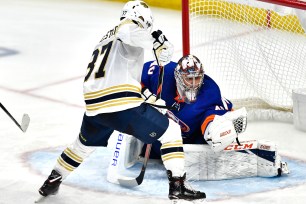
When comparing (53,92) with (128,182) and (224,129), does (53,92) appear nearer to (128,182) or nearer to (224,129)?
(128,182)

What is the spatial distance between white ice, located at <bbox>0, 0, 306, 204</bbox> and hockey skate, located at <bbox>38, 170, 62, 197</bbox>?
0.15ft

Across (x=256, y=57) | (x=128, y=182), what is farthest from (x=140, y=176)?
(x=256, y=57)

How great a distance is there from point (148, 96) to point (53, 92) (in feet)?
5.31

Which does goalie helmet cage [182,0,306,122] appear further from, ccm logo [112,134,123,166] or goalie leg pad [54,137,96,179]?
goalie leg pad [54,137,96,179]

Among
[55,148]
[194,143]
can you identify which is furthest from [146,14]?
[55,148]

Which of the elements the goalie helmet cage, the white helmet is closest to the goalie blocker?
the white helmet

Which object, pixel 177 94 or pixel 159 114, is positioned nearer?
pixel 159 114

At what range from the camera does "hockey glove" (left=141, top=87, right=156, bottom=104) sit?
3.78m

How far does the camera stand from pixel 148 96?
13.0ft

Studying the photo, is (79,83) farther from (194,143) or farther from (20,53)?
(194,143)

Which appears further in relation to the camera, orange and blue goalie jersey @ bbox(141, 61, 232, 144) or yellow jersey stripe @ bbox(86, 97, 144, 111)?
orange and blue goalie jersey @ bbox(141, 61, 232, 144)

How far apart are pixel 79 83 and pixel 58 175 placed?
6.54 feet

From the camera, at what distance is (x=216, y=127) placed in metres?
3.82

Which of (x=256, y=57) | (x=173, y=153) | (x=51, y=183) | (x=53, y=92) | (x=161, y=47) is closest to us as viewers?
(x=173, y=153)
